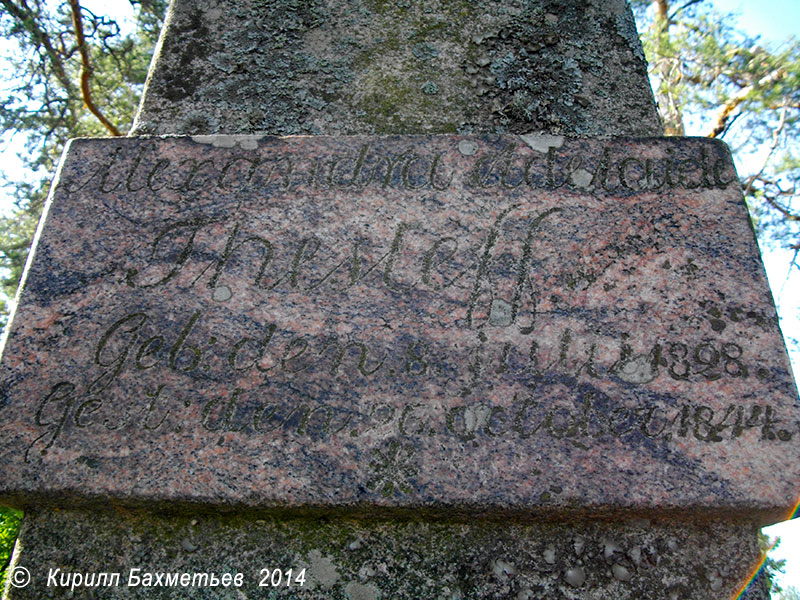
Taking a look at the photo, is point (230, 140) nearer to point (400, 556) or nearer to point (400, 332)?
point (400, 332)

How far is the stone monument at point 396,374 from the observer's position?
5.39 feet

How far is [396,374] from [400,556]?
1.70ft

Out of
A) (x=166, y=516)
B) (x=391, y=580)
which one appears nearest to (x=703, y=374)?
(x=391, y=580)

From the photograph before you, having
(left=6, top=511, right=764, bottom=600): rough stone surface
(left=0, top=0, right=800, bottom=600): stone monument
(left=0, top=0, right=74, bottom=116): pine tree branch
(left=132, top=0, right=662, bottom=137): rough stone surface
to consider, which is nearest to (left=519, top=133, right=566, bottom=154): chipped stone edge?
(left=0, top=0, right=800, bottom=600): stone monument

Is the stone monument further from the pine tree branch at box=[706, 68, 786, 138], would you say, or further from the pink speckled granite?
the pine tree branch at box=[706, 68, 786, 138]

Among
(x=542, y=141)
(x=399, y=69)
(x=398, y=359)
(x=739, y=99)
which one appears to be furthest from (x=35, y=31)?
(x=739, y=99)

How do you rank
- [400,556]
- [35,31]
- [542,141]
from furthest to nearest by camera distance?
[35,31] < [542,141] < [400,556]

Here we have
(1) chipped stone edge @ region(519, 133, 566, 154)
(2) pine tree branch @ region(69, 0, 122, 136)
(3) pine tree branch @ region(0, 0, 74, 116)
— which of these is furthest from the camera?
(2) pine tree branch @ region(69, 0, 122, 136)

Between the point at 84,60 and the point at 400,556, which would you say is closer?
the point at 400,556

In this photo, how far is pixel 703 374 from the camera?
5.76 feet

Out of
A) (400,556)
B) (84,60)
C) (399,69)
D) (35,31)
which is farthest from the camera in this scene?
(84,60)

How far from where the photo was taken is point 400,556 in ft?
5.54

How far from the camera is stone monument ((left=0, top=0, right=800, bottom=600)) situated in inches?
64.7

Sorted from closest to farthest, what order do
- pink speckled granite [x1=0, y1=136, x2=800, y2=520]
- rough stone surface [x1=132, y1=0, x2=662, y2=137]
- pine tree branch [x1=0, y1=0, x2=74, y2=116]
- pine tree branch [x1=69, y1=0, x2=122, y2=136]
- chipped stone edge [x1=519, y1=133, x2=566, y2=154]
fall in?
pink speckled granite [x1=0, y1=136, x2=800, y2=520], chipped stone edge [x1=519, y1=133, x2=566, y2=154], rough stone surface [x1=132, y1=0, x2=662, y2=137], pine tree branch [x1=0, y1=0, x2=74, y2=116], pine tree branch [x1=69, y1=0, x2=122, y2=136]
